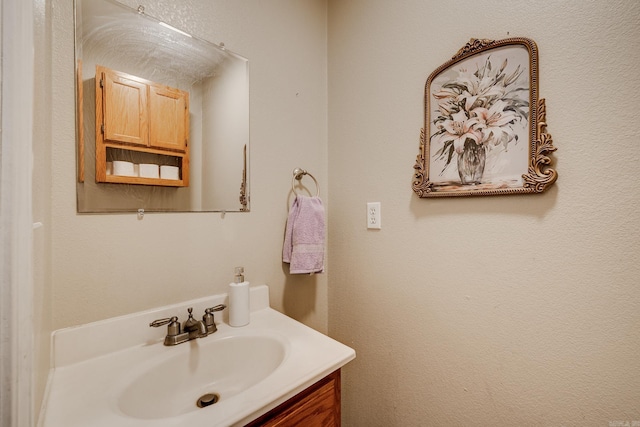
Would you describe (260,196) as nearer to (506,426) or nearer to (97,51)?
(97,51)

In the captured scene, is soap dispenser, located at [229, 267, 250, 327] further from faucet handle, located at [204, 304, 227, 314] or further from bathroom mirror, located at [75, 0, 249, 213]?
bathroom mirror, located at [75, 0, 249, 213]

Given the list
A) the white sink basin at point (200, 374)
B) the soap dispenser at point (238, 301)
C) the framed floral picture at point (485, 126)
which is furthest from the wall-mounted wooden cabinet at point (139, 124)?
the framed floral picture at point (485, 126)

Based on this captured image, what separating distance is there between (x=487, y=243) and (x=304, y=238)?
67 cm

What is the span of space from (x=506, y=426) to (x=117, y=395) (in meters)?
1.07

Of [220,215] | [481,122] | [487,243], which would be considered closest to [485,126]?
[481,122]

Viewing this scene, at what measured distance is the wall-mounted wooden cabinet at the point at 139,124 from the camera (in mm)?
738

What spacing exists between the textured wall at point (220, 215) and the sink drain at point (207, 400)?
0.31 m

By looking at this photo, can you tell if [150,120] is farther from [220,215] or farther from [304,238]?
[304,238]

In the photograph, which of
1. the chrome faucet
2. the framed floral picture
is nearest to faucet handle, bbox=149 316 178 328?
the chrome faucet

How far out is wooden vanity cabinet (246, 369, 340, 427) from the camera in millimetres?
602

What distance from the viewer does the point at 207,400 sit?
0.75 meters

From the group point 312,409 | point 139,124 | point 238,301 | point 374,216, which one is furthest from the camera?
point 374,216

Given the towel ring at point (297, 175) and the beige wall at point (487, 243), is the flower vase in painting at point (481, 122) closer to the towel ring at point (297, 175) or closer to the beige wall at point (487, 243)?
the beige wall at point (487, 243)

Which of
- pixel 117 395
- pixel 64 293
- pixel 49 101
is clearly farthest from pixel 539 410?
pixel 49 101
